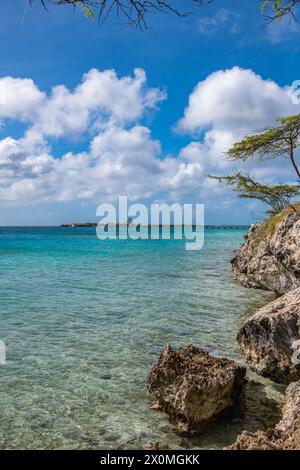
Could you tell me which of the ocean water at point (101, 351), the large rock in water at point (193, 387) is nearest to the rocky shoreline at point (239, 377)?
the large rock in water at point (193, 387)

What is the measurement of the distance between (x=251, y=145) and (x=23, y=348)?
8898mm

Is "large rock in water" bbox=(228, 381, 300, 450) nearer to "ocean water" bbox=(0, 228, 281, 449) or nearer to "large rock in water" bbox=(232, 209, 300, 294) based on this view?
"ocean water" bbox=(0, 228, 281, 449)

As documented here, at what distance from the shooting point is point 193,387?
19.6 feet

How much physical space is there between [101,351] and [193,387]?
14.1ft

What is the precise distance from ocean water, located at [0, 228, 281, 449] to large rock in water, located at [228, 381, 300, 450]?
97 cm

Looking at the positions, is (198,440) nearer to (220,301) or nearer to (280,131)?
(280,131)

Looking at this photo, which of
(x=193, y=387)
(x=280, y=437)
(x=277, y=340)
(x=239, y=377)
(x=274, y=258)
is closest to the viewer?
(x=280, y=437)

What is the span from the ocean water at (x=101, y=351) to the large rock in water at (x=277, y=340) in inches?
15.7

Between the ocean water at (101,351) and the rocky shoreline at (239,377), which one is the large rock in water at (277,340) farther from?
the ocean water at (101,351)

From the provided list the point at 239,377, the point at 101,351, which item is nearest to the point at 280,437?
the point at 239,377

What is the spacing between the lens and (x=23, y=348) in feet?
32.3

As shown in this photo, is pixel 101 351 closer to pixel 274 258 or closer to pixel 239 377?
pixel 239 377

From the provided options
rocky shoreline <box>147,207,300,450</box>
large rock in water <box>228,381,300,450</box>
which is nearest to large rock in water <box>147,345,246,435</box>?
rocky shoreline <box>147,207,300,450</box>

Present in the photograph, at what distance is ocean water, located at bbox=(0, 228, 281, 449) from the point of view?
5852mm
